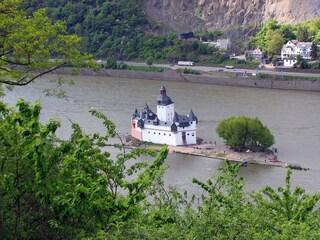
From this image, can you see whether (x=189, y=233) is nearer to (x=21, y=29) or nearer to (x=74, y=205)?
(x=74, y=205)

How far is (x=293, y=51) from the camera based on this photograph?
21469mm

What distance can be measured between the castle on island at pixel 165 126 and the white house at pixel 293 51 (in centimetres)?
985

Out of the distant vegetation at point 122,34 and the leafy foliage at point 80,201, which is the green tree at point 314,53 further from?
the leafy foliage at point 80,201

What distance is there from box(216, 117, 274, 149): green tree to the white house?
10.2m

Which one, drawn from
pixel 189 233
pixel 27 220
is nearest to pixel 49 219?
pixel 27 220

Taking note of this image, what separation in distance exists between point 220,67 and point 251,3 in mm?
5868

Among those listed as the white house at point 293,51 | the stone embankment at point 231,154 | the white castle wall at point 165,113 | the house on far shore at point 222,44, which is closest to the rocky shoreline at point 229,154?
the stone embankment at point 231,154

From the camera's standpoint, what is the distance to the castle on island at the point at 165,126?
38.9ft

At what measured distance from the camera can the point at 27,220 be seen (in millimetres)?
2895

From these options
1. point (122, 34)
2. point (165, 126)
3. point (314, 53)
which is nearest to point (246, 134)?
point (165, 126)

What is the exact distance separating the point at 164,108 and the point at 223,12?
15.7 m

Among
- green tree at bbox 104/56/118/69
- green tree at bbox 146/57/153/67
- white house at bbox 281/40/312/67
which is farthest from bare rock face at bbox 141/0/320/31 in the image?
green tree at bbox 104/56/118/69

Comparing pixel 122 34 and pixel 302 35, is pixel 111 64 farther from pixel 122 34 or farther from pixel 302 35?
pixel 302 35

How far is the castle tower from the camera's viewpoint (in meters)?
12.0
